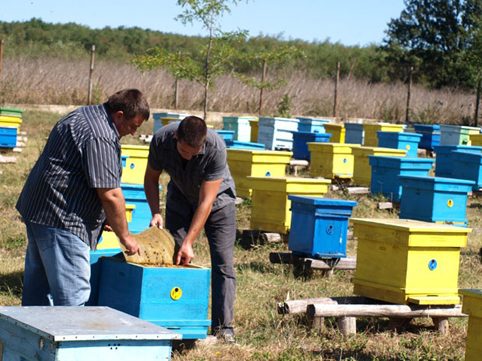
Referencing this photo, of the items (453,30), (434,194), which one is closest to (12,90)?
(434,194)

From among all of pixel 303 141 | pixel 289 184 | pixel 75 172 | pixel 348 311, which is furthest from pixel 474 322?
pixel 303 141

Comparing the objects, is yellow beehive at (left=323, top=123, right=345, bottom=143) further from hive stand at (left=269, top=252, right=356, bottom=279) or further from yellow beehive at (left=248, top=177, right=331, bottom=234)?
hive stand at (left=269, top=252, right=356, bottom=279)

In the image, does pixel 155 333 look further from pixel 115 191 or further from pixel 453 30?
pixel 453 30

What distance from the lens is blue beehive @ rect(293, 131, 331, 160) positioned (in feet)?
44.8

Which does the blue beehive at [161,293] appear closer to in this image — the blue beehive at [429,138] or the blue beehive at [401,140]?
the blue beehive at [401,140]

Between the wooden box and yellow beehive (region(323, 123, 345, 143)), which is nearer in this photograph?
the wooden box

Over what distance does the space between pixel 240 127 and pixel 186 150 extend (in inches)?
451

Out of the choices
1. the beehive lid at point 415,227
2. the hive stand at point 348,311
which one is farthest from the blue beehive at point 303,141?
the hive stand at point 348,311

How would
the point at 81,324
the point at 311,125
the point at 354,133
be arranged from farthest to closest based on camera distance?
the point at 311,125 → the point at 354,133 → the point at 81,324

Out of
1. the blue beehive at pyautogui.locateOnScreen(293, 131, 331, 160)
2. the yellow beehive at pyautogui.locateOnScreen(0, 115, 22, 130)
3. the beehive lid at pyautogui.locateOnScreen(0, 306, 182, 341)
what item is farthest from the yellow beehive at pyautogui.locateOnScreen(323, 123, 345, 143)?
the beehive lid at pyautogui.locateOnScreen(0, 306, 182, 341)

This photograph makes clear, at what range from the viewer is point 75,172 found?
3797 millimetres

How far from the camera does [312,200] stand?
6871mm

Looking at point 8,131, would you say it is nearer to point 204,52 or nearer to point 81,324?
point 204,52

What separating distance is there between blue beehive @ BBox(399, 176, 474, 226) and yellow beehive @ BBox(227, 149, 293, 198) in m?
1.92
